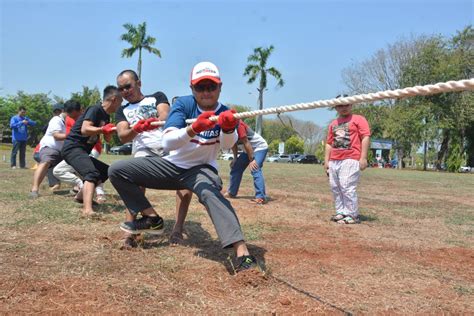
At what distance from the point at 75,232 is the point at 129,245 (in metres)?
0.97

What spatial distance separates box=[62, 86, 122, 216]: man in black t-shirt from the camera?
5757 mm

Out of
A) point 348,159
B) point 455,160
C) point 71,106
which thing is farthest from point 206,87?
point 455,160

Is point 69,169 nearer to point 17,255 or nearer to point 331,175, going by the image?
point 17,255

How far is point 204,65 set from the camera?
3756 mm

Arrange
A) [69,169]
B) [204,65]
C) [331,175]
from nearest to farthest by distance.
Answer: [204,65] < [331,175] < [69,169]

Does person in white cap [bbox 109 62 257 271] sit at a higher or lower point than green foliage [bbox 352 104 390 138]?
lower

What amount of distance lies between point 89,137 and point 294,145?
71.2 metres

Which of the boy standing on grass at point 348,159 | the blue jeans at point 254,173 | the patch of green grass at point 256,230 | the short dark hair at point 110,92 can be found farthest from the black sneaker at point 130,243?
the blue jeans at point 254,173

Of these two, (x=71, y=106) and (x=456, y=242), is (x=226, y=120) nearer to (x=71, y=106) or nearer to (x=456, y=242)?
(x=456, y=242)

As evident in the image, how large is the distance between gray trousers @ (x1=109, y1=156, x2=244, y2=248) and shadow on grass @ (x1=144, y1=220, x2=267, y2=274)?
34 centimetres

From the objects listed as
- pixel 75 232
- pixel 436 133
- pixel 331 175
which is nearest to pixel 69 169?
pixel 75 232

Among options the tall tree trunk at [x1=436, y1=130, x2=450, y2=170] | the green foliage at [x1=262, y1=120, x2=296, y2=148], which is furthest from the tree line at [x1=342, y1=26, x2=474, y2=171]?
the green foliage at [x1=262, y1=120, x2=296, y2=148]

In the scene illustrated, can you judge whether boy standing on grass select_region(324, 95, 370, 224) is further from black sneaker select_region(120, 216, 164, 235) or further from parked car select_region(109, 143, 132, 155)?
parked car select_region(109, 143, 132, 155)

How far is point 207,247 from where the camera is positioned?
4348mm
